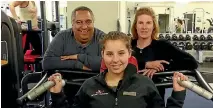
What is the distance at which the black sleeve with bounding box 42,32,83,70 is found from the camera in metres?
2.11

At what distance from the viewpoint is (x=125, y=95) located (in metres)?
1.55

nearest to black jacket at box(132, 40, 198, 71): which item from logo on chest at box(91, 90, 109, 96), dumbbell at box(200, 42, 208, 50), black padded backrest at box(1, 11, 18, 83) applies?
logo on chest at box(91, 90, 109, 96)

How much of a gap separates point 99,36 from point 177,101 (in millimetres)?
898

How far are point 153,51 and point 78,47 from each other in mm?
603

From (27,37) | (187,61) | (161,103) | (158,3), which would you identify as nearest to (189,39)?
(158,3)

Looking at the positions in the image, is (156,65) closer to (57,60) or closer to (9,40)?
(57,60)

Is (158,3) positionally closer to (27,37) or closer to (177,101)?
(27,37)

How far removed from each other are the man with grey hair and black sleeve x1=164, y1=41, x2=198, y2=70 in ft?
1.80

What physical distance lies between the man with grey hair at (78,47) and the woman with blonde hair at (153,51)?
0.34 m

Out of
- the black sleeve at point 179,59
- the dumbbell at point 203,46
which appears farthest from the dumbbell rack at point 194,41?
the black sleeve at point 179,59

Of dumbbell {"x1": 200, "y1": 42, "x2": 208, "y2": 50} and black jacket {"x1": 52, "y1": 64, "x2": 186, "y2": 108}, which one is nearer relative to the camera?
black jacket {"x1": 52, "y1": 64, "x2": 186, "y2": 108}

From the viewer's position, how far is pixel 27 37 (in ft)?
12.8

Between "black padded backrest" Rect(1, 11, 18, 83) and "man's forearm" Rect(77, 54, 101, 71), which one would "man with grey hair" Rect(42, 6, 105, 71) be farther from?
"black padded backrest" Rect(1, 11, 18, 83)

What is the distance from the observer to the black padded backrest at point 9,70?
6.37 ft
